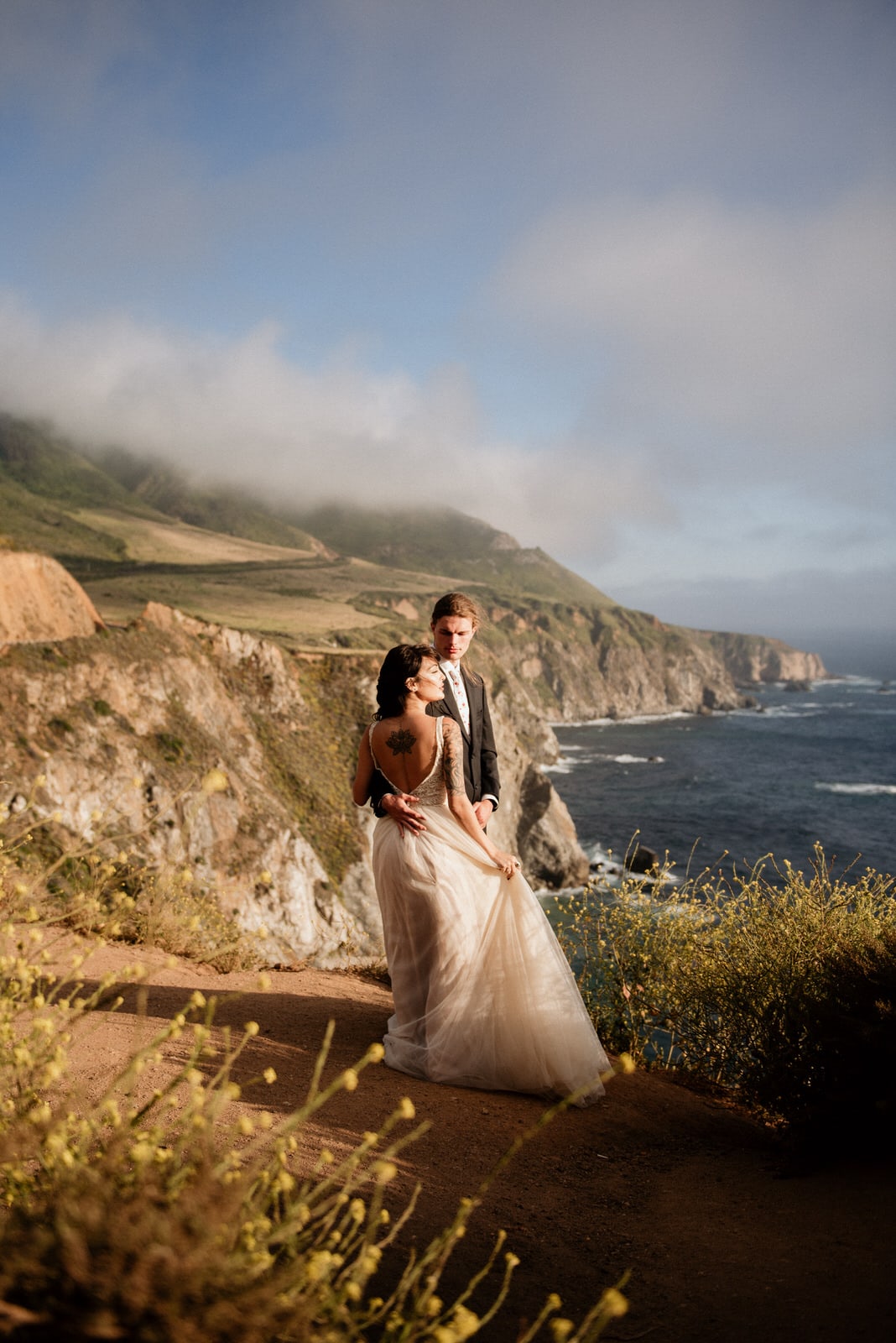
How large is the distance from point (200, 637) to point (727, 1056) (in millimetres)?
26229

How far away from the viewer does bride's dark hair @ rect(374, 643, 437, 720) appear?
541cm

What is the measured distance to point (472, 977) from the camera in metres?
5.30

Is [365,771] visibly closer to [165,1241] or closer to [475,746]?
[475,746]

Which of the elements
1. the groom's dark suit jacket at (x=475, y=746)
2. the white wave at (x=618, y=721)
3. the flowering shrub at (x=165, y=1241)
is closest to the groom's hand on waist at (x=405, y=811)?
the groom's dark suit jacket at (x=475, y=746)

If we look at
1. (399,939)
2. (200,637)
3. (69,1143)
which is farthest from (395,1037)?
(200,637)

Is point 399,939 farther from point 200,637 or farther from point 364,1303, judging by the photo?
point 200,637

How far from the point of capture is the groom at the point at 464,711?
5.71m

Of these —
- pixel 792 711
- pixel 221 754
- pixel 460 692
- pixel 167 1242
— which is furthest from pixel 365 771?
pixel 792 711

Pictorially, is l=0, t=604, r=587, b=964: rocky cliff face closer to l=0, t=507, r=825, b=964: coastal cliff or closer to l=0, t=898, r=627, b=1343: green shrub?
l=0, t=507, r=825, b=964: coastal cliff

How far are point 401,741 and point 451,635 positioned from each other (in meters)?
0.88

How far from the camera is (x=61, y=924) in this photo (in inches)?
317

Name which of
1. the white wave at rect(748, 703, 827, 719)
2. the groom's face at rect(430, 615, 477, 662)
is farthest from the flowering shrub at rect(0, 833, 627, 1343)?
the white wave at rect(748, 703, 827, 719)

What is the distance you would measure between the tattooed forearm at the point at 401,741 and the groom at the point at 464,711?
29 cm

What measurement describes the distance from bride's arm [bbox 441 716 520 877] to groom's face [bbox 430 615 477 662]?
54cm
